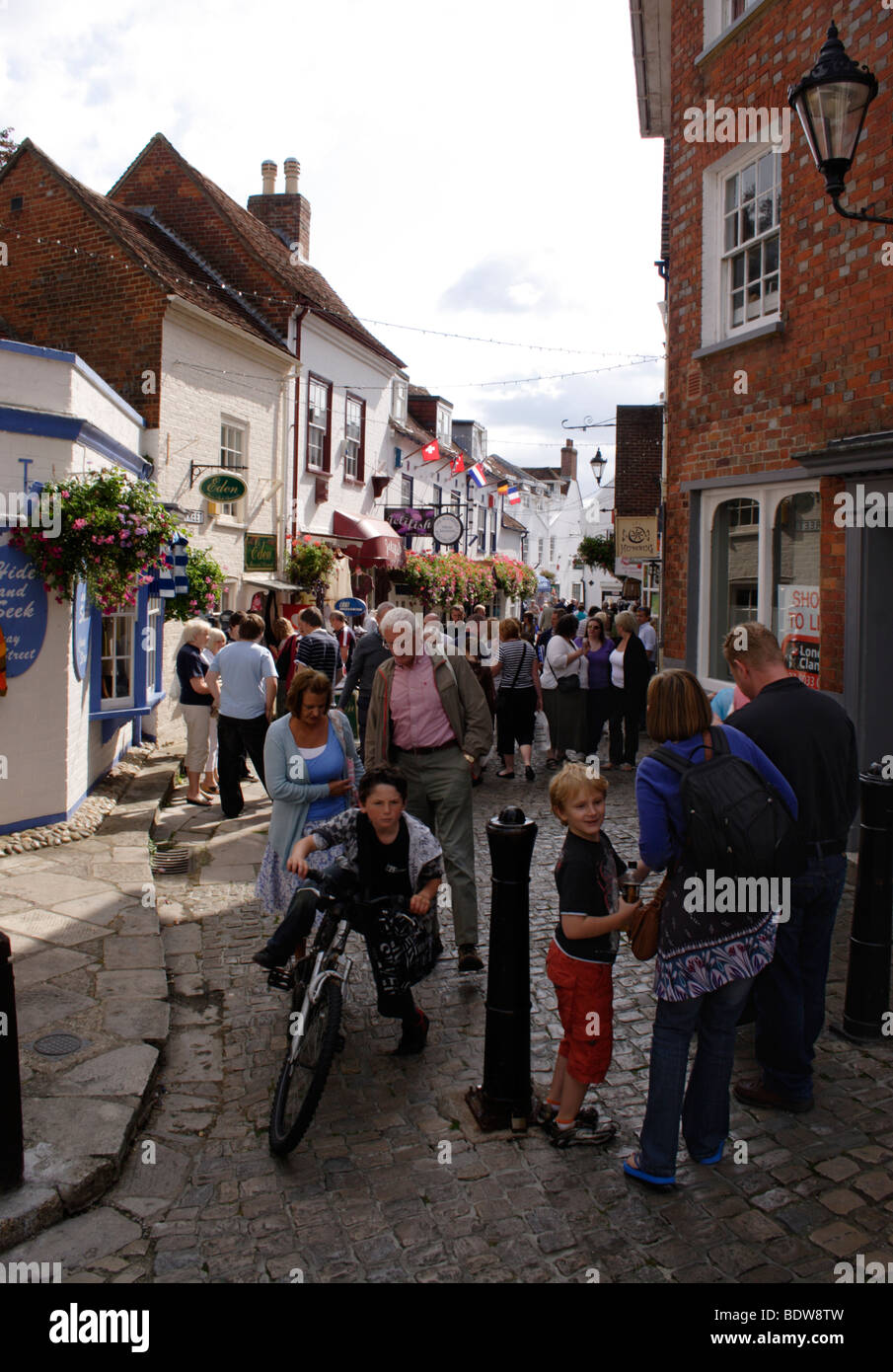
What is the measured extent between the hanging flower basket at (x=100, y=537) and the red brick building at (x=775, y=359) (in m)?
4.92

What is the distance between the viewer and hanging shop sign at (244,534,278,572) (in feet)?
50.2

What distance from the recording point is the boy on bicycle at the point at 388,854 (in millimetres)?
4008

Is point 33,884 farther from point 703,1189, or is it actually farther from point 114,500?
point 703,1189

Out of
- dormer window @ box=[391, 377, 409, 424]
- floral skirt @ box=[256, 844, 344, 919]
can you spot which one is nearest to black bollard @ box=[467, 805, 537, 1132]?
floral skirt @ box=[256, 844, 344, 919]

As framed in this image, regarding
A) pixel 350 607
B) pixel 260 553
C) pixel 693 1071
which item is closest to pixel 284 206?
pixel 260 553

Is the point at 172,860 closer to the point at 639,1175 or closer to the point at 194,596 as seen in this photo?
the point at 194,596

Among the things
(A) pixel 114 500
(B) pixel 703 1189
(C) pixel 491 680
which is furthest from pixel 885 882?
(C) pixel 491 680

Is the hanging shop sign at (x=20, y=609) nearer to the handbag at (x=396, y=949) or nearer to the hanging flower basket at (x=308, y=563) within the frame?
the handbag at (x=396, y=949)

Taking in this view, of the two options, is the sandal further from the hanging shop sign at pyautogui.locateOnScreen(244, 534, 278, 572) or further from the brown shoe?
the hanging shop sign at pyautogui.locateOnScreen(244, 534, 278, 572)

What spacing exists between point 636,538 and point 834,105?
1539 cm

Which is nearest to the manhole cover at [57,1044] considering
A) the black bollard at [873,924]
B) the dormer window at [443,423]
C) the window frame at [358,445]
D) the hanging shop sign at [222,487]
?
the black bollard at [873,924]

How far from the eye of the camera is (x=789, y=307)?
777cm
